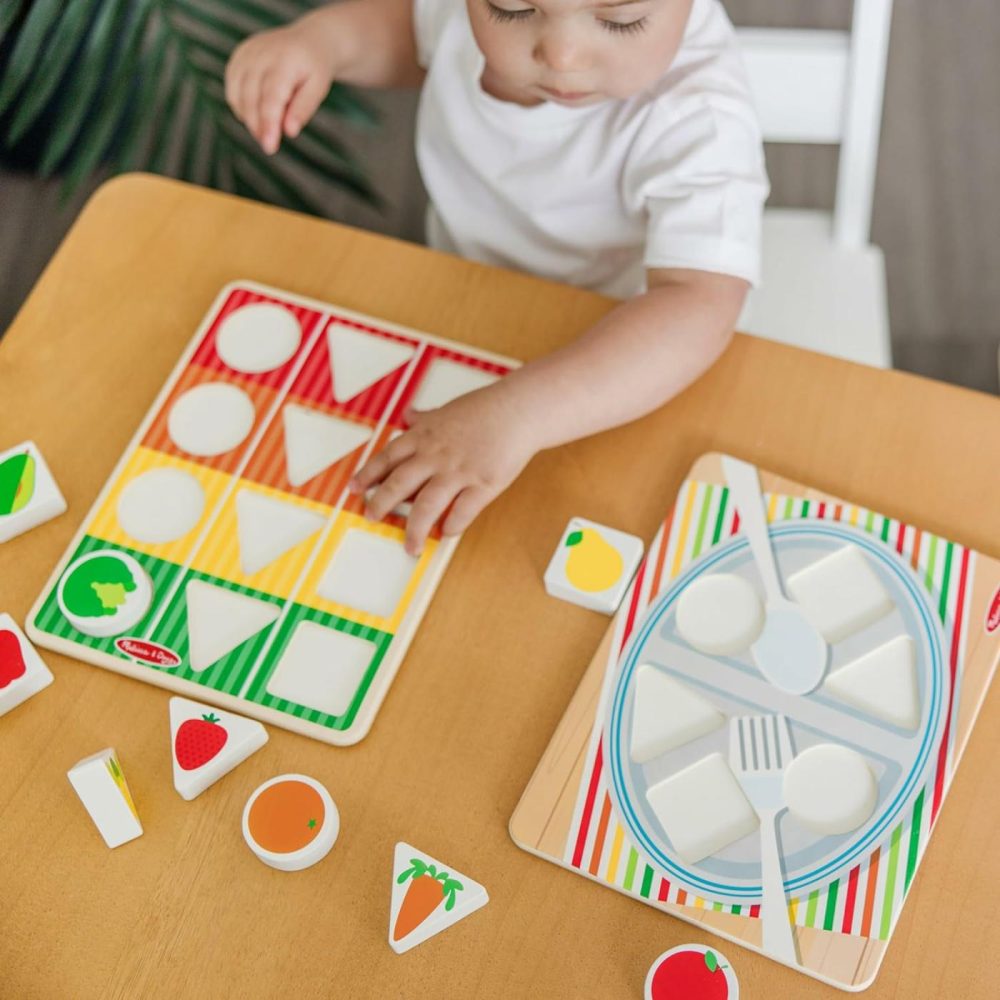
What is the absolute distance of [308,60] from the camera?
2.92ft

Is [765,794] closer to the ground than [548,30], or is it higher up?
closer to the ground

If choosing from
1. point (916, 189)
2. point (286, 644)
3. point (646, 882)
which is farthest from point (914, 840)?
point (916, 189)

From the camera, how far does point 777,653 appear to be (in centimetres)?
65

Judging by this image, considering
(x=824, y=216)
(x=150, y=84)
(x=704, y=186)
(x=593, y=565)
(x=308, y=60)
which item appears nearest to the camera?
(x=593, y=565)

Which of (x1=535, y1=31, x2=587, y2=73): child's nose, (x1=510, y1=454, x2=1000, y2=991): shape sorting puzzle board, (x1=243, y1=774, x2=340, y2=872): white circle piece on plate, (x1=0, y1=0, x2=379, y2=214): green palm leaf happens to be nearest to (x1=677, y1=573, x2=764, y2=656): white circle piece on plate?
(x1=510, y1=454, x2=1000, y2=991): shape sorting puzzle board

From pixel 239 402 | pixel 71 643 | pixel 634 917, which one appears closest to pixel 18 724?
pixel 71 643

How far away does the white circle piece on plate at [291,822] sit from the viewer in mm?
602

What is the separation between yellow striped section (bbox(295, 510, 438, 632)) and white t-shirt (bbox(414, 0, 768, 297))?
0.26 meters

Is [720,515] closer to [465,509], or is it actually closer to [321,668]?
[465,509]

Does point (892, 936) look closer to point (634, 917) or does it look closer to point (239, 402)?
point (634, 917)

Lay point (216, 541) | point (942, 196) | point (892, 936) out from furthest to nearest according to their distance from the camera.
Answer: point (942, 196)
point (216, 541)
point (892, 936)

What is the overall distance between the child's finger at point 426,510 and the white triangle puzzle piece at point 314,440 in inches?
2.7

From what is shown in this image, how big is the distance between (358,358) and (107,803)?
32cm

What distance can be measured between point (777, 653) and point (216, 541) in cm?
34
